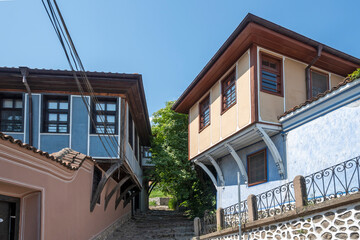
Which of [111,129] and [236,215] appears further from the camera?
[111,129]

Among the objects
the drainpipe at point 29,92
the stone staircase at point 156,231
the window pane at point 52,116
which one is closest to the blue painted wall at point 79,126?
the window pane at point 52,116

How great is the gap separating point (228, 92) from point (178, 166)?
7.69 meters

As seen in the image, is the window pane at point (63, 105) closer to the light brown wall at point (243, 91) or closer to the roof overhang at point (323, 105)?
the light brown wall at point (243, 91)

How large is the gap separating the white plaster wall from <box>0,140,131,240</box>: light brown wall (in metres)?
5.53

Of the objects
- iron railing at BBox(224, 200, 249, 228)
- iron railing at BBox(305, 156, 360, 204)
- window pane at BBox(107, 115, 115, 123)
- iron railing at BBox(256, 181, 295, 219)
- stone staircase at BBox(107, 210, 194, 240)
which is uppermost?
window pane at BBox(107, 115, 115, 123)

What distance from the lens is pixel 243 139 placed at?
1045 cm

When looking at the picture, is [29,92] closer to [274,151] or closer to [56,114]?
[56,114]

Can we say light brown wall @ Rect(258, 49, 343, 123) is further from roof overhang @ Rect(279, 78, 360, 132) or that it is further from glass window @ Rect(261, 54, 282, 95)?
roof overhang @ Rect(279, 78, 360, 132)

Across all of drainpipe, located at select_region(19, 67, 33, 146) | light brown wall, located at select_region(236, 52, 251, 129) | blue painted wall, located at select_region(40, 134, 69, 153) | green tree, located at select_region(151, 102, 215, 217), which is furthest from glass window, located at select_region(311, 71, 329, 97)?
drainpipe, located at select_region(19, 67, 33, 146)

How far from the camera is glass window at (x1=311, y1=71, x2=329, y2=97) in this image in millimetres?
10716

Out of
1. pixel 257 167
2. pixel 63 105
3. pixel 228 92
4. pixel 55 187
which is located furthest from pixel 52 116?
pixel 257 167

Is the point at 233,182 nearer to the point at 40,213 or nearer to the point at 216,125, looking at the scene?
the point at 216,125

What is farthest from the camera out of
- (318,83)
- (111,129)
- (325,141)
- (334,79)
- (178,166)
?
(178,166)

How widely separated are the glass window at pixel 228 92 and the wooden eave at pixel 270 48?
0.30 meters
